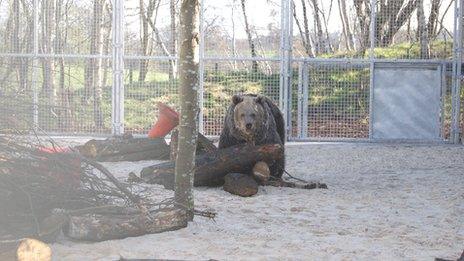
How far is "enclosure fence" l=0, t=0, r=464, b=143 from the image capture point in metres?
14.2

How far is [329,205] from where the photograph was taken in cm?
738

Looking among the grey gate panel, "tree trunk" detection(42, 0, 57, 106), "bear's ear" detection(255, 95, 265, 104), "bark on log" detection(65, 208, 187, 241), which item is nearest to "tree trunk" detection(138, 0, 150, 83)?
"tree trunk" detection(42, 0, 57, 106)

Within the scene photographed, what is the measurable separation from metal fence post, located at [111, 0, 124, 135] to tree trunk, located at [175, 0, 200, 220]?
836 cm

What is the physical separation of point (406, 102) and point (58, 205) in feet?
32.8

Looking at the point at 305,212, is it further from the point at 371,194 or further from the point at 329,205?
the point at 371,194

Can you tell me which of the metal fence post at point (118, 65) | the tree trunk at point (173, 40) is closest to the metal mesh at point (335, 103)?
the tree trunk at point (173, 40)

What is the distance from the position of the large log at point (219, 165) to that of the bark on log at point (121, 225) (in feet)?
7.36

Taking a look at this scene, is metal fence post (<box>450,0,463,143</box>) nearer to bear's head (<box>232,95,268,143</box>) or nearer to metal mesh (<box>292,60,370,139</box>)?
metal mesh (<box>292,60,370,139</box>)

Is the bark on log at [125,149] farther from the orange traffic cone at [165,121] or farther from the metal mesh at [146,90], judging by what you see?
the metal mesh at [146,90]

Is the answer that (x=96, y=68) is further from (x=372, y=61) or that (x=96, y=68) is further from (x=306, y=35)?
(x=372, y=61)

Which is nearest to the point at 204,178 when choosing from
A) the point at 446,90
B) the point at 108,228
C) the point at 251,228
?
→ the point at 251,228

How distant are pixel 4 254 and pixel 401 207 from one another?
4.34m

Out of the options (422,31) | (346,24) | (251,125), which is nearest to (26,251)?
(251,125)

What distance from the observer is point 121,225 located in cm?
542
